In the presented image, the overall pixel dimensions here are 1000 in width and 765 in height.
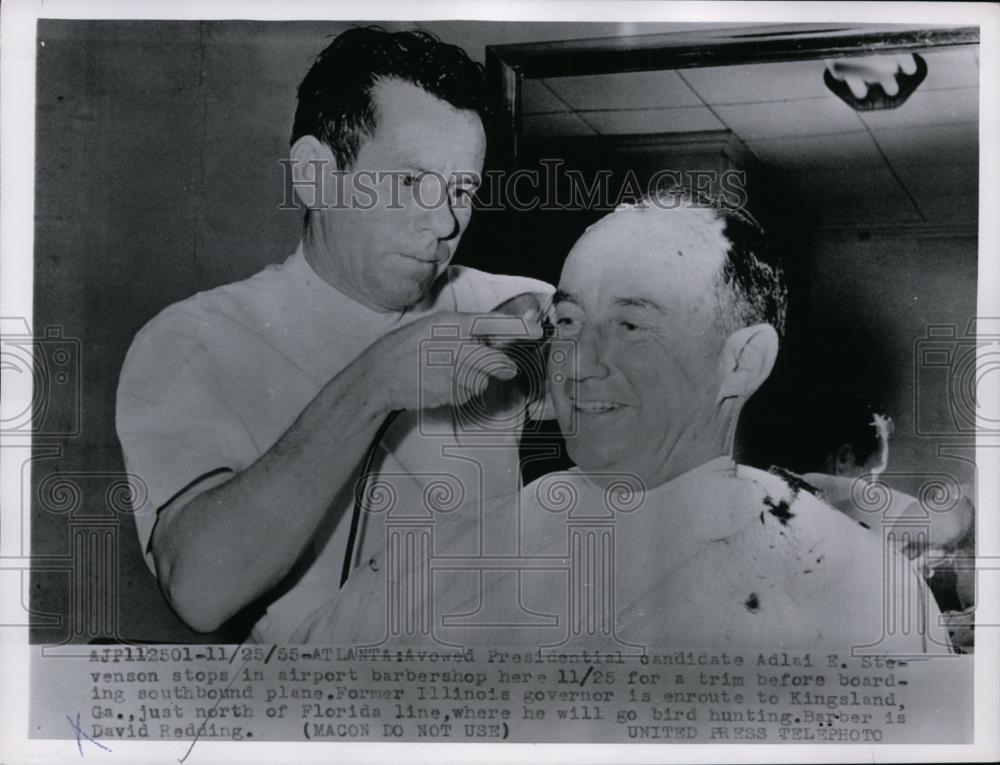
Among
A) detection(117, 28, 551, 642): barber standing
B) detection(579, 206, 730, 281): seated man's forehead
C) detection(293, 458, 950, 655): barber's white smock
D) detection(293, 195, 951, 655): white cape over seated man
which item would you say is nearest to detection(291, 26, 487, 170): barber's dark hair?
detection(117, 28, 551, 642): barber standing

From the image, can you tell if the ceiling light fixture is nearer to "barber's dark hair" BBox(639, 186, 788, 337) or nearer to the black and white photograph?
the black and white photograph

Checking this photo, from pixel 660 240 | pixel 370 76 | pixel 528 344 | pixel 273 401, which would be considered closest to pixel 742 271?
pixel 660 240

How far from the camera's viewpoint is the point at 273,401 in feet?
10.3

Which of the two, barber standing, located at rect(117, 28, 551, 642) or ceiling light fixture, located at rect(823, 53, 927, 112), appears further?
ceiling light fixture, located at rect(823, 53, 927, 112)

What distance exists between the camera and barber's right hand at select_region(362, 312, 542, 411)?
3143 millimetres

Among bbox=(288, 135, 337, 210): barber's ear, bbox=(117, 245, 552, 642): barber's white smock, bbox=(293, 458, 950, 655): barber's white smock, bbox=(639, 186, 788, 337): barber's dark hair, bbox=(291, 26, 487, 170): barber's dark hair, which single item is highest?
bbox=(291, 26, 487, 170): barber's dark hair

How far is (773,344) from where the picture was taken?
124 inches

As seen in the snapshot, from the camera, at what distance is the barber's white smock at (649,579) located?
3.12 m

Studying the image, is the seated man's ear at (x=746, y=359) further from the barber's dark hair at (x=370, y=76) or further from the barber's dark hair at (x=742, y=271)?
the barber's dark hair at (x=370, y=76)

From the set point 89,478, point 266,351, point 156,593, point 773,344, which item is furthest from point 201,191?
point 773,344

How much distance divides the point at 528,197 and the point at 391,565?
1.19 meters

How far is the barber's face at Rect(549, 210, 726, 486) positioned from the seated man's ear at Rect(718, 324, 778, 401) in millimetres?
32

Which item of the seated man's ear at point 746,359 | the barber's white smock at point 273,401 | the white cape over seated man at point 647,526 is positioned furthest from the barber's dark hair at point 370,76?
A: the seated man's ear at point 746,359

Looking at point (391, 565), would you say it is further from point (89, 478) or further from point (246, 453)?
point (89, 478)
